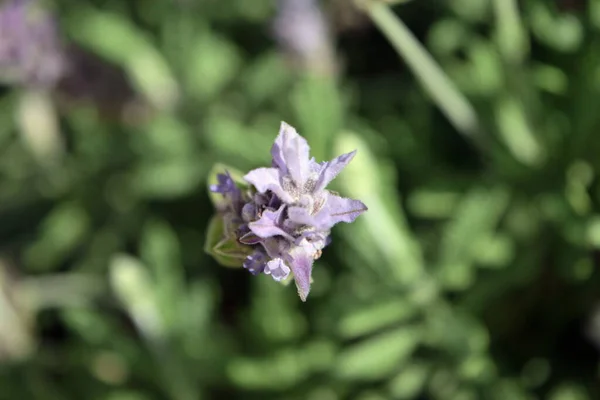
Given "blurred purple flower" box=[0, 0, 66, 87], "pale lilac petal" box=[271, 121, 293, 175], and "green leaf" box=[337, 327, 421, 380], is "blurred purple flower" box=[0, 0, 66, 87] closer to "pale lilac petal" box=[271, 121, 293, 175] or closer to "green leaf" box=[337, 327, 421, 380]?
"green leaf" box=[337, 327, 421, 380]

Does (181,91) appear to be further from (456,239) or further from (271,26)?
(456,239)

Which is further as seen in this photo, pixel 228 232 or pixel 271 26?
pixel 271 26

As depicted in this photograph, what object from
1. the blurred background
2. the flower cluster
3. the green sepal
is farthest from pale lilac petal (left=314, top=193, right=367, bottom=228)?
the blurred background

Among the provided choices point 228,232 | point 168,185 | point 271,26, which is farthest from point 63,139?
point 228,232

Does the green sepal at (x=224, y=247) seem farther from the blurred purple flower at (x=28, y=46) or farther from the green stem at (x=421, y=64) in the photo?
the blurred purple flower at (x=28, y=46)

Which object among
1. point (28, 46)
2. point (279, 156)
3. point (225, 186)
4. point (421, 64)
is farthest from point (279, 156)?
point (28, 46)

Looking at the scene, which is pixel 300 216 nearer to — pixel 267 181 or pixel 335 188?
pixel 267 181

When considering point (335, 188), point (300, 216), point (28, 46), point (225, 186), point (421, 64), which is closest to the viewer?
point (300, 216)
